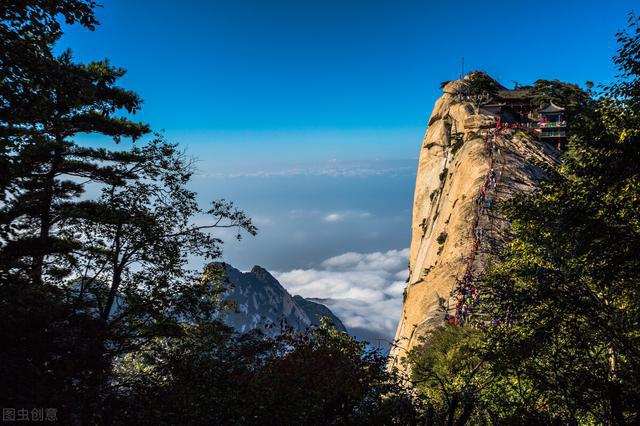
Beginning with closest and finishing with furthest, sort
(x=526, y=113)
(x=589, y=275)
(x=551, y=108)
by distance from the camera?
(x=589, y=275)
(x=551, y=108)
(x=526, y=113)

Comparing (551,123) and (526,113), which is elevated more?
(526,113)

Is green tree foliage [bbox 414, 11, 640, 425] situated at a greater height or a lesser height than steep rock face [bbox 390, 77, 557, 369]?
lesser

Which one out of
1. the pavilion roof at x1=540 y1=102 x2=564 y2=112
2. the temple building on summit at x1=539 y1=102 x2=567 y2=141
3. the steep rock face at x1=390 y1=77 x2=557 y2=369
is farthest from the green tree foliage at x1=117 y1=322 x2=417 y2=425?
the pavilion roof at x1=540 y1=102 x2=564 y2=112

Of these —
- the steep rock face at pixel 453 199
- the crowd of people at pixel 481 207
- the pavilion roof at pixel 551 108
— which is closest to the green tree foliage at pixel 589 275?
the steep rock face at pixel 453 199

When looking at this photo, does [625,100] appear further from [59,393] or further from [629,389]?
[59,393]

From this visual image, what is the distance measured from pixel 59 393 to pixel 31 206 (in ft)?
29.1

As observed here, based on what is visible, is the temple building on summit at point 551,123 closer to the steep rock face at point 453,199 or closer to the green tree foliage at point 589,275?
the steep rock face at point 453,199

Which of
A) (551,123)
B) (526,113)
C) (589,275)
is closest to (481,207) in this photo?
(589,275)

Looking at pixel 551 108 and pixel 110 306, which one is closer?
pixel 110 306

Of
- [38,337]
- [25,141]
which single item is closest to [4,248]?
[25,141]

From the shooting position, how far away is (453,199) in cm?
4588

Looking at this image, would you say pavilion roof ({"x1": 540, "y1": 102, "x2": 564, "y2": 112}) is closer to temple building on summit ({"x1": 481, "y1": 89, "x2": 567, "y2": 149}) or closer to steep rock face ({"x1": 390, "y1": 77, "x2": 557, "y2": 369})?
temple building on summit ({"x1": 481, "y1": 89, "x2": 567, "y2": 149})

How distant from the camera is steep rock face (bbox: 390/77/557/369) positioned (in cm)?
3278

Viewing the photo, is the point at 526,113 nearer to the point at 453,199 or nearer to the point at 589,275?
the point at 453,199
